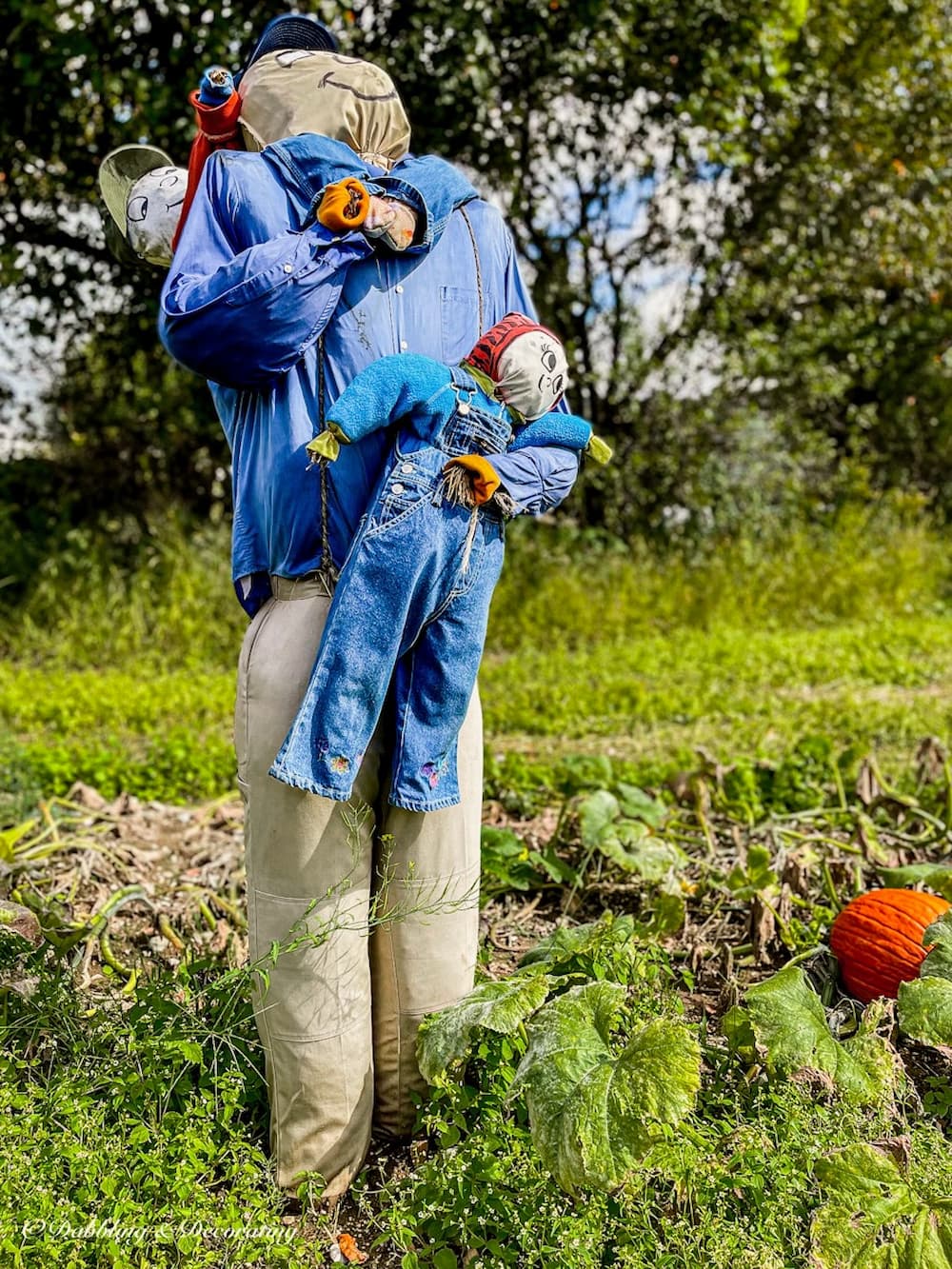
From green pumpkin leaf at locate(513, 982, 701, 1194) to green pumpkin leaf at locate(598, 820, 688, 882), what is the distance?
42.7 inches

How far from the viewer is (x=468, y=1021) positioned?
82.0 inches

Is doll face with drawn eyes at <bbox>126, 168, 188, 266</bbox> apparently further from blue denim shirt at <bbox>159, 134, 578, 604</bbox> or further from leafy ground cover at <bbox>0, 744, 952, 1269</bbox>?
leafy ground cover at <bbox>0, 744, 952, 1269</bbox>

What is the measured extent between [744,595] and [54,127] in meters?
5.30

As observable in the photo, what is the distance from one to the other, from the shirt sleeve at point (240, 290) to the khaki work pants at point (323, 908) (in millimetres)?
405

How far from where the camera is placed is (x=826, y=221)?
9578 mm

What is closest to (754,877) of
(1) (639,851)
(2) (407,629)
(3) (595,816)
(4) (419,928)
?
(1) (639,851)

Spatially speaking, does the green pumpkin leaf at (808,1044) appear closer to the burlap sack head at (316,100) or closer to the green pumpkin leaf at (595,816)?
the green pumpkin leaf at (595,816)

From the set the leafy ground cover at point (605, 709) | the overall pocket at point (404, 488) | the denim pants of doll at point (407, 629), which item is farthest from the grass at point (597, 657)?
the overall pocket at point (404, 488)

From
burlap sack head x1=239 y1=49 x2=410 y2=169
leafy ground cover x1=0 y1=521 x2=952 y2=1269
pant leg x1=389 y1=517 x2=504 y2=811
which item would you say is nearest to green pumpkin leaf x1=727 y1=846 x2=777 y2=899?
leafy ground cover x1=0 y1=521 x2=952 y2=1269

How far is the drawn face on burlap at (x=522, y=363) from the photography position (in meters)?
2.11

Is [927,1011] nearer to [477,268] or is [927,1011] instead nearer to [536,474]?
[536,474]

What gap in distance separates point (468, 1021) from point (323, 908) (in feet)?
1.06

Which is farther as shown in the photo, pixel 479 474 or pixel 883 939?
pixel 883 939

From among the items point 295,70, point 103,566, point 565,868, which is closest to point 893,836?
point 565,868
